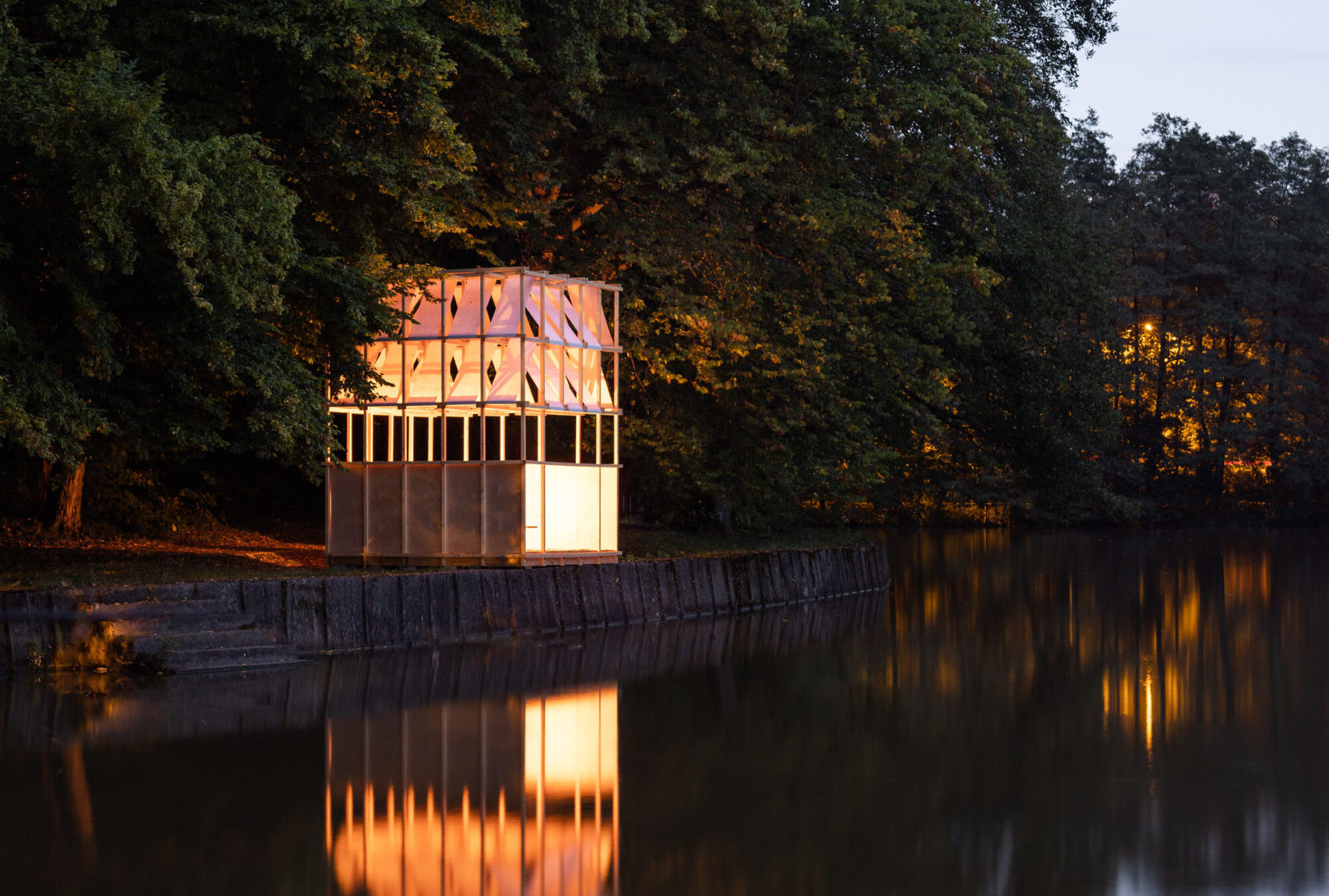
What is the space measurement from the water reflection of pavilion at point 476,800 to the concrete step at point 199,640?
333cm

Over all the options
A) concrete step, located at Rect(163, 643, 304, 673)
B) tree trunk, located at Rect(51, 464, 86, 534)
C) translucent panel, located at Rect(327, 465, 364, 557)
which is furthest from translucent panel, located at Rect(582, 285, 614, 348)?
tree trunk, located at Rect(51, 464, 86, 534)

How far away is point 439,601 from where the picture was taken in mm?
19031

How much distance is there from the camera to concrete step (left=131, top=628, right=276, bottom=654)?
15797 mm

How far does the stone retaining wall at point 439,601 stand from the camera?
15.8 metres

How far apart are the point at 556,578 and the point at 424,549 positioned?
2.10 meters

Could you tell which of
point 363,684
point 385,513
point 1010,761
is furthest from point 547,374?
point 1010,761

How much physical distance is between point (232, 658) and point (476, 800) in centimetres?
699

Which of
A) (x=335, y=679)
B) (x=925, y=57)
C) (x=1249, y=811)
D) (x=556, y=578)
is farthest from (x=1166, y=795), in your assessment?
(x=925, y=57)

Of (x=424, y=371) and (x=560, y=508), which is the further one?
(x=424, y=371)

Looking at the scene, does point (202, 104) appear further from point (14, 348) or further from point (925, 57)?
point (925, 57)

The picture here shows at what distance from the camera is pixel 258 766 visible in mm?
10914

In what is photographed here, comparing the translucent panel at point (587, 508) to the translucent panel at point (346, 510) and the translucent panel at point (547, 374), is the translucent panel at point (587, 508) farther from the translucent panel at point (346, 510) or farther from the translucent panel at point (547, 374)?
the translucent panel at point (346, 510)

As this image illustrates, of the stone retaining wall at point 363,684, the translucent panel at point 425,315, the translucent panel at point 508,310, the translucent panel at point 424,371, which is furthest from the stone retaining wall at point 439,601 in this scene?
the translucent panel at point 425,315

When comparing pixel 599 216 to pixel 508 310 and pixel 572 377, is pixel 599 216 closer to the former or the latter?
pixel 572 377
